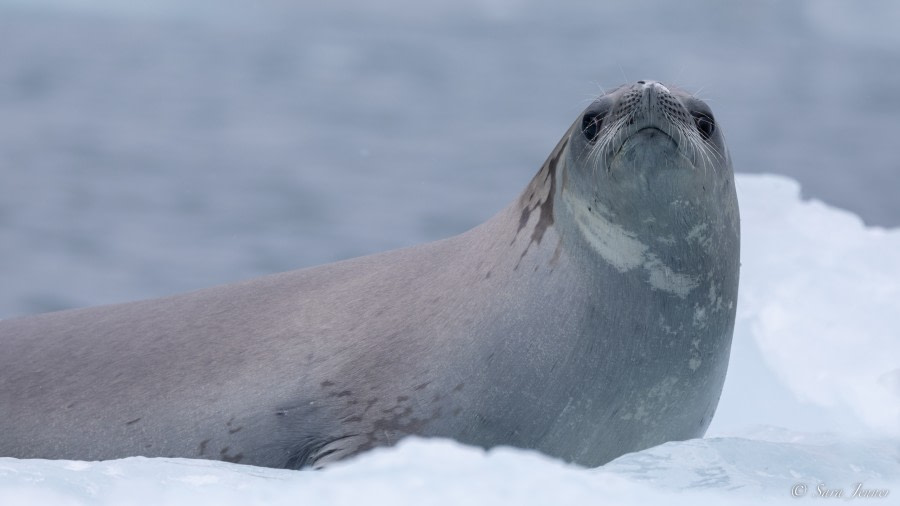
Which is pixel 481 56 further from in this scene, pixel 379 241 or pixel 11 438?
pixel 11 438

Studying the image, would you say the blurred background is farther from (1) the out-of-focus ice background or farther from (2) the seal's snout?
(2) the seal's snout

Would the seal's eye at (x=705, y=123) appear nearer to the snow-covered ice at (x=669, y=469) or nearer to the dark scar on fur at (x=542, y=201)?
the dark scar on fur at (x=542, y=201)

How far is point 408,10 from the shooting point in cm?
1295

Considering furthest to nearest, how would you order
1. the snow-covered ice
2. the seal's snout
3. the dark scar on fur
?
1. the dark scar on fur
2. the seal's snout
3. the snow-covered ice

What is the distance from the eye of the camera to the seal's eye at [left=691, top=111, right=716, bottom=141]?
2.91 meters

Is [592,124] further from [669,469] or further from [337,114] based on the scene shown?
[337,114]

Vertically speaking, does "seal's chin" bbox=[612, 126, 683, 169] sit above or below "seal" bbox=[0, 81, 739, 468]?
above

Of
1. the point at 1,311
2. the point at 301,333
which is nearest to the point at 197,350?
the point at 301,333

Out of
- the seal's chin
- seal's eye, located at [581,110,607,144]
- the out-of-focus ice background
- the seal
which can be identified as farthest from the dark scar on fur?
the out-of-focus ice background

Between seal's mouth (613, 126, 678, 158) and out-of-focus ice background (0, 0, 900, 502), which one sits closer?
seal's mouth (613, 126, 678, 158)

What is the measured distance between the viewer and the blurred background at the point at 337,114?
8.80 meters

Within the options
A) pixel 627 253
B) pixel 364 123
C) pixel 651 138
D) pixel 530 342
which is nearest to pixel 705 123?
pixel 651 138

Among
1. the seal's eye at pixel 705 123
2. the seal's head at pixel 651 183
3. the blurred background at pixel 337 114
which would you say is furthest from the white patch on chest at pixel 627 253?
the blurred background at pixel 337 114

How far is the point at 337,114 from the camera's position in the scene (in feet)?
35.7
